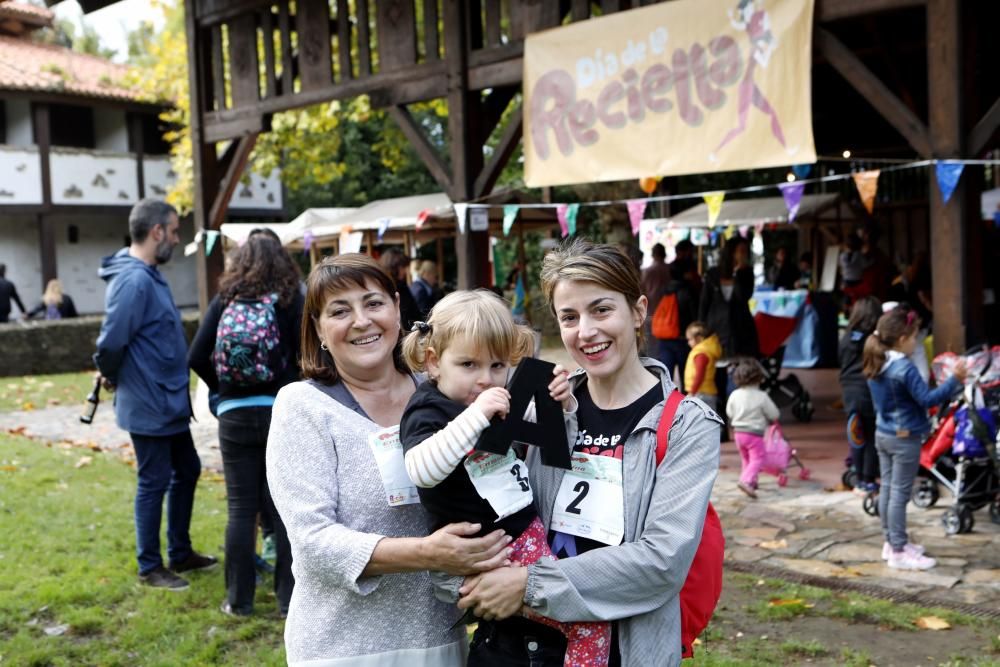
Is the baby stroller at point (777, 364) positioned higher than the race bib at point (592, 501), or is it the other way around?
the race bib at point (592, 501)

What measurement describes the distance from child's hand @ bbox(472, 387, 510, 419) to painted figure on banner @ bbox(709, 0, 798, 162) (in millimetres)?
5718

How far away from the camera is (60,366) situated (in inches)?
755

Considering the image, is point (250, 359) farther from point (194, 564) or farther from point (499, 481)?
point (499, 481)

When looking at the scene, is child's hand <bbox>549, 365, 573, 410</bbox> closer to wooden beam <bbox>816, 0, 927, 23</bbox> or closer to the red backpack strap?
the red backpack strap

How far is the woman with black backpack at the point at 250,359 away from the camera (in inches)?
188

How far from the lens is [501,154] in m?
9.62

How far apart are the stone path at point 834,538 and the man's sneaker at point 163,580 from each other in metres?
3.30

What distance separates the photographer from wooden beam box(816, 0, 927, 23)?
22.2 ft

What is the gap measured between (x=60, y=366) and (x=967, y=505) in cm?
1728

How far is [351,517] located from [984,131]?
5644mm

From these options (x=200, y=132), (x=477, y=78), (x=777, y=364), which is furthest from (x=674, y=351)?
(x=200, y=132)

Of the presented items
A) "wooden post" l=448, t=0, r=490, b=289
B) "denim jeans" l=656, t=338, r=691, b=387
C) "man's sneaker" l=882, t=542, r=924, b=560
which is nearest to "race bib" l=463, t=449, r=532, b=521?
"man's sneaker" l=882, t=542, r=924, b=560

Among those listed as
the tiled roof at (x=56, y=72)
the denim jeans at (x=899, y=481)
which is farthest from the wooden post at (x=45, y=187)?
the denim jeans at (x=899, y=481)

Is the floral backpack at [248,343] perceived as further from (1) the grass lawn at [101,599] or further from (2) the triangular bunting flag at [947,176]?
(2) the triangular bunting flag at [947,176]
